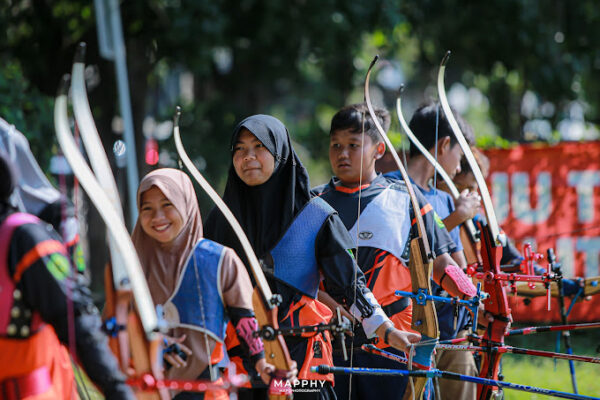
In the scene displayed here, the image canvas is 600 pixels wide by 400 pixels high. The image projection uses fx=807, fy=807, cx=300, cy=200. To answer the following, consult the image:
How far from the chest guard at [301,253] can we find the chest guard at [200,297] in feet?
1.56

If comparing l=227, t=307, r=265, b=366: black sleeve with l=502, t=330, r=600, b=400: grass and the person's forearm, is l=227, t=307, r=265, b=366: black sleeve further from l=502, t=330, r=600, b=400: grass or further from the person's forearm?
l=502, t=330, r=600, b=400: grass

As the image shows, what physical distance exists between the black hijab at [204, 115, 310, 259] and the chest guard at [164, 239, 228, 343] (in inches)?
19.0

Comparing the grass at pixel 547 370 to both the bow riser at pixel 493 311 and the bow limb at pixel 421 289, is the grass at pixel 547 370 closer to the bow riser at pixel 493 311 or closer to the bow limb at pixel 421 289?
the bow limb at pixel 421 289

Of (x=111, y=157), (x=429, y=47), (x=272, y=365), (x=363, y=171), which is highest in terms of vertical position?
(x=429, y=47)

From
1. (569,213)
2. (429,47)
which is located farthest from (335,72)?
(569,213)

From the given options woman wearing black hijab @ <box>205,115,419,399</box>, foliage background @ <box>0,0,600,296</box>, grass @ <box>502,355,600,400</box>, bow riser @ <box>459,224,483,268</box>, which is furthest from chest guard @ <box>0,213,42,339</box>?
foliage background @ <box>0,0,600,296</box>

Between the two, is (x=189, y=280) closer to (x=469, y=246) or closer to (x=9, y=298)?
(x=9, y=298)

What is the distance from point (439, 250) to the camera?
362cm

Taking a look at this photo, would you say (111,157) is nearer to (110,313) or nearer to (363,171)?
(363,171)

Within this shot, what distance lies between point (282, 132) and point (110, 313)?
1207 mm

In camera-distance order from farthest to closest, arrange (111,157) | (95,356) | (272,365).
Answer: (111,157) → (272,365) → (95,356)

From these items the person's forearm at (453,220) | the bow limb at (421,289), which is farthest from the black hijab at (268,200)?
the person's forearm at (453,220)

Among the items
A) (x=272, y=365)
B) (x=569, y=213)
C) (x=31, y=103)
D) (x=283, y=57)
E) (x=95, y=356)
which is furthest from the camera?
(x=283, y=57)

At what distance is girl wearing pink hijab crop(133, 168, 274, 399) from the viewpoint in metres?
2.56
